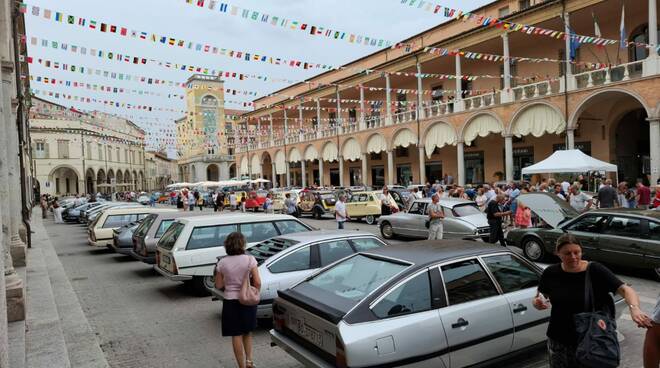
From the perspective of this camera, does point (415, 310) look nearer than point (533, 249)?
Yes

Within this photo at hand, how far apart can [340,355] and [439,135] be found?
2728 centimetres

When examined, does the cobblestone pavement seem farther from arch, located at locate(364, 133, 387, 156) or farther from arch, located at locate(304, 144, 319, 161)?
arch, located at locate(304, 144, 319, 161)

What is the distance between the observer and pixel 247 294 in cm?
477

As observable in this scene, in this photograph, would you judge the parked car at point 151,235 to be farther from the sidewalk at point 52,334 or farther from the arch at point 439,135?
the arch at point 439,135

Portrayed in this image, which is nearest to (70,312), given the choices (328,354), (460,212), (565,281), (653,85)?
(328,354)

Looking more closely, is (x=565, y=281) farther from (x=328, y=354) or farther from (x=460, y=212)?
(x=460, y=212)

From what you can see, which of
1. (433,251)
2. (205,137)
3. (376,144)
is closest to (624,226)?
(433,251)

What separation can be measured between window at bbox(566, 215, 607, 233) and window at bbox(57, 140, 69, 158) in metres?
67.0

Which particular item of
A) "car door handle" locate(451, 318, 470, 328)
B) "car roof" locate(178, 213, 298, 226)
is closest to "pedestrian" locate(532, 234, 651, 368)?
"car door handle" locate(451, 318, 470, 328)

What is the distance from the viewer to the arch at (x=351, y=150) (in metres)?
38.8

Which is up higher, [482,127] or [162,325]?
[482,127]

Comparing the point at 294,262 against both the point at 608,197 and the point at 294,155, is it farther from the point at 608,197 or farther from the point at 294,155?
the point at 294,155

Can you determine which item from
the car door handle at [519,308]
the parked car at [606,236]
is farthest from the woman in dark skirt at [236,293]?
the parked car at [606,236]

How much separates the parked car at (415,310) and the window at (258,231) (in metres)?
4.27
